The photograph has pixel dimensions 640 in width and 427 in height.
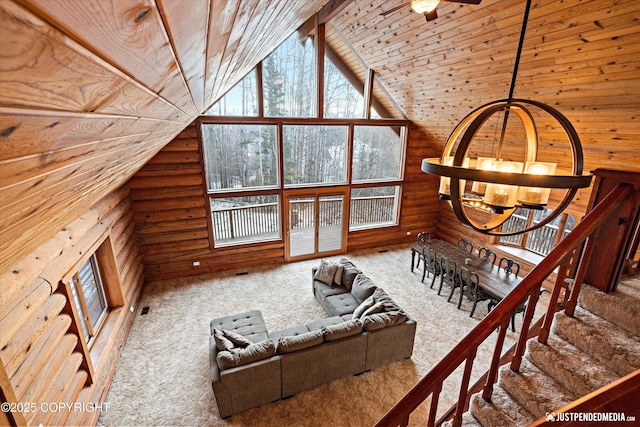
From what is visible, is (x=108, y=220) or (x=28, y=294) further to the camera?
(x=108, y=220)

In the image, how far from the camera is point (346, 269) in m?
5.08

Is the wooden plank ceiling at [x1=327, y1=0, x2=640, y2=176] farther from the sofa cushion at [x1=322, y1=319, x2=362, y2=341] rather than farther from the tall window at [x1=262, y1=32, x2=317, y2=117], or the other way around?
the sofa cushion at [x1=322, y1=319, x2=362, y2=341]

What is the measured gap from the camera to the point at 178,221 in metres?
5.82

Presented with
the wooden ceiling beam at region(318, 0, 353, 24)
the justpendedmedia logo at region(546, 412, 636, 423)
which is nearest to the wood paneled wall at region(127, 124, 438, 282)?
the wooden ceiling beam at region(318, 0, 353, 24)

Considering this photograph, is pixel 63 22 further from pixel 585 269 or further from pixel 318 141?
pixel 318 141

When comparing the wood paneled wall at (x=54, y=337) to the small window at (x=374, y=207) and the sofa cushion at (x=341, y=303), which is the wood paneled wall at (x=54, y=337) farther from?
the small window at (x=374, y=207)

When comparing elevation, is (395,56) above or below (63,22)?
above

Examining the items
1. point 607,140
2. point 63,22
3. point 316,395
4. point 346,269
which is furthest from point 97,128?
point 607,140

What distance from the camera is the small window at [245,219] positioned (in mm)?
6203

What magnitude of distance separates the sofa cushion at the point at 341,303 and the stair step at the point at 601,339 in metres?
2.70

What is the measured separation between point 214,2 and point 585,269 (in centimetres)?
268

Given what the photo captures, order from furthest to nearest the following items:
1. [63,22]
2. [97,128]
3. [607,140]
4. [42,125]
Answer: [607,140]
[97,128]
[42,125]
[63,22]

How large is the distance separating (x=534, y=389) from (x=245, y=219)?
217 inches

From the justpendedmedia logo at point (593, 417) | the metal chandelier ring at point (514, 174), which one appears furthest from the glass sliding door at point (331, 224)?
the justpendedmedia logo at point (593, 417)
